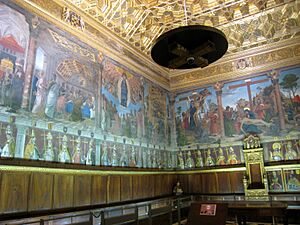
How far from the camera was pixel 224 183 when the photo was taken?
12719 millimetres

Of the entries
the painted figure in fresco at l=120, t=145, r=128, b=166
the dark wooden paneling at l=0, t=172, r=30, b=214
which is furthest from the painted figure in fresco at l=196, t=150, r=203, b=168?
the dark wooden paneling at l=0, t=172, r=30, b=214

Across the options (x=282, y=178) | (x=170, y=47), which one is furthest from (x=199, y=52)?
(x=282, y=178)

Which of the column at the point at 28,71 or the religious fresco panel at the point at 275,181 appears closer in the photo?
the column at the point at 28,71

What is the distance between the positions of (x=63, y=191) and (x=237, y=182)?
27.4 ft

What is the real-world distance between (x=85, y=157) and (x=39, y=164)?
1.83 metres

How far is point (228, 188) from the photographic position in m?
12.6

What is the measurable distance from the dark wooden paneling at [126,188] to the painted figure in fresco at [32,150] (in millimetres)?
3977

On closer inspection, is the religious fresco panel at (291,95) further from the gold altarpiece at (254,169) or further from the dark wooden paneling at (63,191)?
the dark wooden paneling at (63,191)

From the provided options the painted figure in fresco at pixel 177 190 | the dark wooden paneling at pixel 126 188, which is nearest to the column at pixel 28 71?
the dark wooden paneling at pixel 126 188

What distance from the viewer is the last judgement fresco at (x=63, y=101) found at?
7023 mm

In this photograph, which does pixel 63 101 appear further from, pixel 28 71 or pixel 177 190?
pixel 177 190

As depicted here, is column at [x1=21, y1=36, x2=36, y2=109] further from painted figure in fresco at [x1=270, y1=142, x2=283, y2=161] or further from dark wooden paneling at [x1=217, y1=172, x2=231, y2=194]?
painted figure in fresco at [x1=270, y1=142, x2=283, y2=161]

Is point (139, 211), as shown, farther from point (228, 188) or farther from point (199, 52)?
point (228, 188)

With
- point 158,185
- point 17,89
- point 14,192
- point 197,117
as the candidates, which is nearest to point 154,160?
point 158,185
